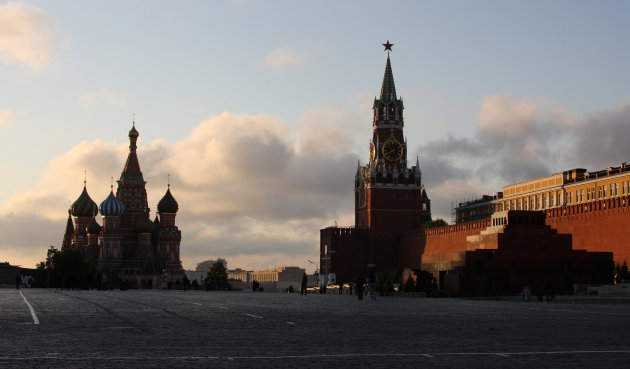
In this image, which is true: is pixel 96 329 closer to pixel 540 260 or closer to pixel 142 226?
pixel 540 260

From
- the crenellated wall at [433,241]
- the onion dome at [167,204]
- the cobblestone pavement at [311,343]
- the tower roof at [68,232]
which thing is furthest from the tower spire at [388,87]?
the cobblestone pavement at [311,343]

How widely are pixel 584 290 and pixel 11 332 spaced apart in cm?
4047

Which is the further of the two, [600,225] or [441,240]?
[441,240]

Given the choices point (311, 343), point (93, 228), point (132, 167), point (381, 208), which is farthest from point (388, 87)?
point (311, 343)

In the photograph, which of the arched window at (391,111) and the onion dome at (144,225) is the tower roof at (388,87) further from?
the onion dome at (144,225)

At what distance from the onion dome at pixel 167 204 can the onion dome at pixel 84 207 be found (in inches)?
455

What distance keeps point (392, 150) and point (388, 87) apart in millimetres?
9230

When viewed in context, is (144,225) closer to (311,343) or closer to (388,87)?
(388,87)

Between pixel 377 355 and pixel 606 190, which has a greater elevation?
pixel 606 190

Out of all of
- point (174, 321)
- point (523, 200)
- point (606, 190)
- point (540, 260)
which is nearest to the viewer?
point (174, 321)

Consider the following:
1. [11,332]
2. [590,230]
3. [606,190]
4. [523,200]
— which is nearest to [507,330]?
[11,332]

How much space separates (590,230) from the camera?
6694cm

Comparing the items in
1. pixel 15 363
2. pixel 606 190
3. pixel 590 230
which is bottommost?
pixel 15 363

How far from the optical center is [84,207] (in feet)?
433
